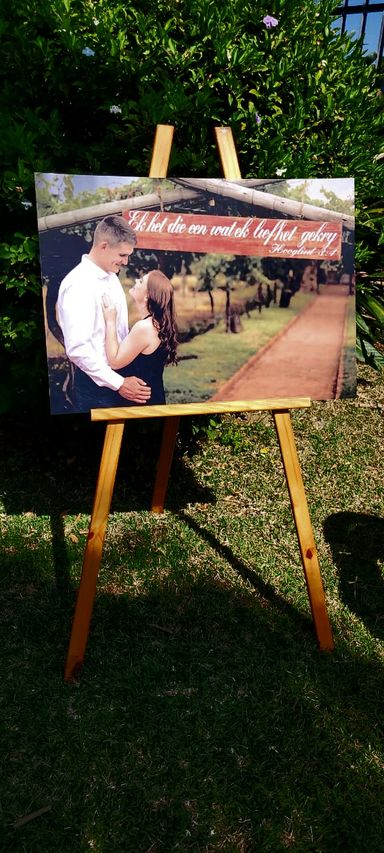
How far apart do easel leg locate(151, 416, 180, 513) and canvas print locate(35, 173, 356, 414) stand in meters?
0.80

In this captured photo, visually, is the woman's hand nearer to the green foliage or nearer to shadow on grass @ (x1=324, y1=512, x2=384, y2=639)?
the green foliage

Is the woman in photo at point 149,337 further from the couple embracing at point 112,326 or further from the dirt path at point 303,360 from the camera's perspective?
the dirt path at point 303,360

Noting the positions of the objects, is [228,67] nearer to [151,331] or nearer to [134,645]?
[151,331]

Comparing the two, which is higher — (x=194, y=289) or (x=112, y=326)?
(x=194, y=289)

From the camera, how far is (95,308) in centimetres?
251

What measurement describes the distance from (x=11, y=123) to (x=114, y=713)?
106 inches

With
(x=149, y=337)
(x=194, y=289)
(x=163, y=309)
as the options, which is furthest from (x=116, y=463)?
(x=194, y=289)

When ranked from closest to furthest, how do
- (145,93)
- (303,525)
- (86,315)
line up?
A: (86,315) < (303,525) < (145,93)

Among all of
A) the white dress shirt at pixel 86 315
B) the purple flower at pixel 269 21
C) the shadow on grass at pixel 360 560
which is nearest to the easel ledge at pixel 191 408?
the white dress shirt at pixel 86 315

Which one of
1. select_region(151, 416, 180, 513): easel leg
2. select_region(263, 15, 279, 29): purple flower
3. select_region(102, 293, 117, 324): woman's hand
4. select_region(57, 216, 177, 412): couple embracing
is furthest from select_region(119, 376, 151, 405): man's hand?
select_region(263, 15, 279, 29): purple flower

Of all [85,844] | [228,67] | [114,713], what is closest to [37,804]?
[85,844]

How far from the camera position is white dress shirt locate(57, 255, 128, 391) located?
2490 mm

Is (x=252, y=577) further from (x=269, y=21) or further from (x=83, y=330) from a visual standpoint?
(x=269, y=21)

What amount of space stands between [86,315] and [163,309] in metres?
0.30
